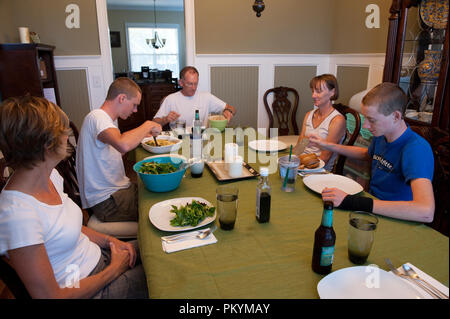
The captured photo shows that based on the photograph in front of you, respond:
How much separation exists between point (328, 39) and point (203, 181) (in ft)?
11.5

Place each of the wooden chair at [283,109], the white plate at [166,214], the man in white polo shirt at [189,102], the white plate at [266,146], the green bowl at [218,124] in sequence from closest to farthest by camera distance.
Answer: the white plate at [166,214] → the white plate at [266,146] → the green bowl at [218,124] → the man in white polo shirt at [189,102] → the wooden chair at [283,109]

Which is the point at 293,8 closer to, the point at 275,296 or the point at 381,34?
the point at 381,34

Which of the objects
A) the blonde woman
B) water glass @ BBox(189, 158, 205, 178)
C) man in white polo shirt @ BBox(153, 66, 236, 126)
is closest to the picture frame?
man in white polo shirt @ BBox(153, 66, 236, 126)

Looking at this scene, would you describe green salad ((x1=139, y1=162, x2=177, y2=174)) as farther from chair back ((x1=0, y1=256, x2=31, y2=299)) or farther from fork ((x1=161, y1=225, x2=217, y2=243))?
chair back ((x1=0, y1=256, x2=31, y2=299))

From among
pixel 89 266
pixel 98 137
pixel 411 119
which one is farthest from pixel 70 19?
pixel 411 119

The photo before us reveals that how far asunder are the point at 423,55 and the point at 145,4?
A: 750 cm

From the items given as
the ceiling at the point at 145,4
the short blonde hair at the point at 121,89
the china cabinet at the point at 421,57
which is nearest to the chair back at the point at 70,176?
the short blonde hair at the point at 121,89

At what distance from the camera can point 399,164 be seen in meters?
1.43

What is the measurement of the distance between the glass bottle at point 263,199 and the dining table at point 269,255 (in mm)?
29

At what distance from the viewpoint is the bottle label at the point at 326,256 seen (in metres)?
0.86

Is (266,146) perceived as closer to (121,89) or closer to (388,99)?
(388,99)

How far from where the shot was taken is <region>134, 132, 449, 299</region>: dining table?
849mm

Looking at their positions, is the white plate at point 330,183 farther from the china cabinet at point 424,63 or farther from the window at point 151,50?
the window at point 151,50

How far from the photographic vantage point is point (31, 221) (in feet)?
2.94
